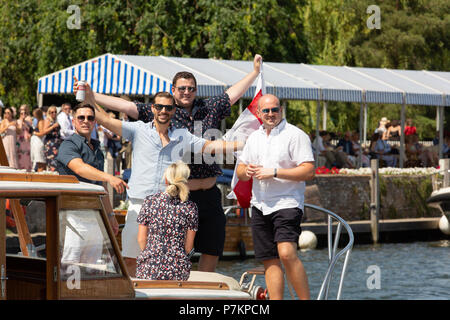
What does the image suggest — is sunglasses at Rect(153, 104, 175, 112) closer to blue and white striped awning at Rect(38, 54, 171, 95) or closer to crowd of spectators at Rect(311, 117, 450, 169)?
blue and white striped awning at Rect(38, 54, 171, 95)

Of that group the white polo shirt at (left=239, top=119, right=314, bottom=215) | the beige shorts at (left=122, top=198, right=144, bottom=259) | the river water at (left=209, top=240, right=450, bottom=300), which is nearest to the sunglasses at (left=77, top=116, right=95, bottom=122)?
the beige shorts at (left=122, top=198, right=144, bottom=259)

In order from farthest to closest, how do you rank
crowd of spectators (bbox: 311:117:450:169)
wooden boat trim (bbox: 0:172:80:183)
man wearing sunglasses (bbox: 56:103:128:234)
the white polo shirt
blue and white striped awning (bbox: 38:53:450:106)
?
crowd of spectators (bbox: 311:117:450:169) → blue and white striped awning (bbox: 38:53:450:106) → man wearing sunglasses (bbox: 56:103:128:234) → the white polo shirt → wooden boat trim (bbox: 0:172:80:183)

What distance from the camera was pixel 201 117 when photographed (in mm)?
7844

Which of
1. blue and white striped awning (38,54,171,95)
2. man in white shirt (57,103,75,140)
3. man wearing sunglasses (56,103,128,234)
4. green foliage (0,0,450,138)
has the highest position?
green foliage (0,0,450,138)

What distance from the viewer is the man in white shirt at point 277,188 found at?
7.20 meters

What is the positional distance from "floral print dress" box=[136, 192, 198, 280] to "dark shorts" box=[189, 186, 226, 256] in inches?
29.9

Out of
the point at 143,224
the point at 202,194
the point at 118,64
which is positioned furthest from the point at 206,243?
the point at 118,64

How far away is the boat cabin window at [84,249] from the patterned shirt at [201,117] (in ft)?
6.04

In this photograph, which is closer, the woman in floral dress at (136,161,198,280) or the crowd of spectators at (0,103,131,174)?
the woman in floral dress at (136,161,198,280)

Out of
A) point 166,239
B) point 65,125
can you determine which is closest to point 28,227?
point 166,239

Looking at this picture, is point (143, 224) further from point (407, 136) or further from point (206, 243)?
point (407, 136)

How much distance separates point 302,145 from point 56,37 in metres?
25.4

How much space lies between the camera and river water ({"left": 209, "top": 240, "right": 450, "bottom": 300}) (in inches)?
683

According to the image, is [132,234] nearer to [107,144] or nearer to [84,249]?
[84,249]
